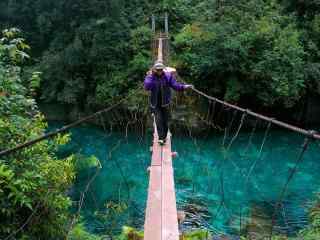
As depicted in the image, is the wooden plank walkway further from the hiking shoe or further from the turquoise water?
the turquoise water

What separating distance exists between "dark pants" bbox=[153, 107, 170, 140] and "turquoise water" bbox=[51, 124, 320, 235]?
1.03 meters

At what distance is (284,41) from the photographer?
46.6ft

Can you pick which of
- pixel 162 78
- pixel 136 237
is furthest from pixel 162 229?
pixel 136 237

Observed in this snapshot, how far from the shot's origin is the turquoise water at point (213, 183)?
8.16 m

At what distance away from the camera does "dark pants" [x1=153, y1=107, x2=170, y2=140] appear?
549cm

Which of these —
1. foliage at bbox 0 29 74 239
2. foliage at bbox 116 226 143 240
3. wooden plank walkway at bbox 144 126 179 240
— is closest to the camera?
wooden plank walkway at bbox 144 126 179 240

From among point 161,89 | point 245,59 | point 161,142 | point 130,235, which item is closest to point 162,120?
point 161,142

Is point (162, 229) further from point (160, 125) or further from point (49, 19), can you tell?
point (49, 19)

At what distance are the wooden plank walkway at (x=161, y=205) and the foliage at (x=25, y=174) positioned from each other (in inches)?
30.3

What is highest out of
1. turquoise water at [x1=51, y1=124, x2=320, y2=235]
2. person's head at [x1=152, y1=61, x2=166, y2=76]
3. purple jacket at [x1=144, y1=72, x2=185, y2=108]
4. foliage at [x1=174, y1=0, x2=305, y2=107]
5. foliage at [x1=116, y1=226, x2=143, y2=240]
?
person's head at [x1=152, y1=61, x2=166, y2=76]

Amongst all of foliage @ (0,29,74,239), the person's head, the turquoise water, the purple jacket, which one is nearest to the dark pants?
the purple jacket

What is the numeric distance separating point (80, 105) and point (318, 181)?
7861mm

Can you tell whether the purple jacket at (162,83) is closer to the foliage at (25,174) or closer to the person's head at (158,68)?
the person's head at (158,68)

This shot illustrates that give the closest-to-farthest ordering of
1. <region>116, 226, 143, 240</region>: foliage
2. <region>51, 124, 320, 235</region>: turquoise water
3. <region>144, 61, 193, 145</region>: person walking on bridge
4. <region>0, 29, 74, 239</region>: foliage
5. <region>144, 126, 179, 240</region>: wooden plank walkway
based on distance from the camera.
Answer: <region>144, 126, 179, 240</region>: wooden plank walkway < <region>0, 29, 74, 239</region>: foliage < <region>144, 61, 193, 145</region>: person walking on bridge < <region>116, 226, 143, 240</region>: foliage < <region>51, 124, 320, 235</region>: turquoise water
